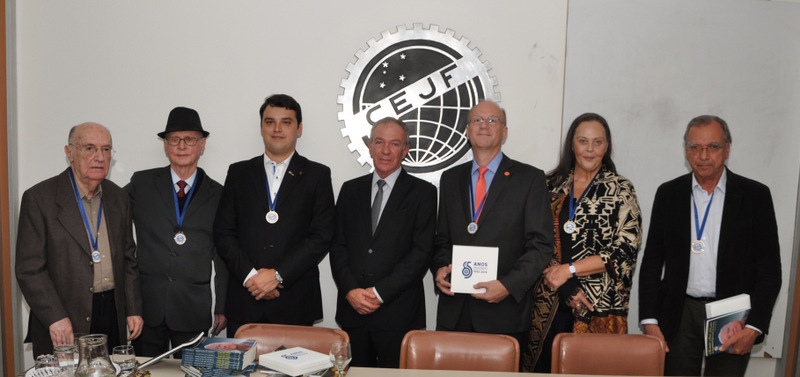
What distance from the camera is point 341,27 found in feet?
13.7

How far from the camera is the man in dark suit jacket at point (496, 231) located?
10.9 ft

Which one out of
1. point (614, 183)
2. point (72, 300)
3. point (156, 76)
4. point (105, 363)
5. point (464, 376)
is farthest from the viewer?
point (156, 76)

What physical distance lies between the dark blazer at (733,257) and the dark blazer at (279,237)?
2110 mm

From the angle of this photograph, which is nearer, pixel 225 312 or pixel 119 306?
pixel 119 306

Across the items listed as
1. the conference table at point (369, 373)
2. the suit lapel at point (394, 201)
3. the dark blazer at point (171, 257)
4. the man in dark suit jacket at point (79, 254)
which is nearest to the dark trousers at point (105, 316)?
the man in dark suit jacket at point (79, 254)

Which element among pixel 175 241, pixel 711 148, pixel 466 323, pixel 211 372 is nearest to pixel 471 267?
pixel 466 323

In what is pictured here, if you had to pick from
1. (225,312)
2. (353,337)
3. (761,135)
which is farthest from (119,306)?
(761,135)

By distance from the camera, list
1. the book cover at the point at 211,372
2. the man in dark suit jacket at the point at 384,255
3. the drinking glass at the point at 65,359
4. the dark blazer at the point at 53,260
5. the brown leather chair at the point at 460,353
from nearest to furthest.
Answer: the drinking glass at the point at 65,359 → the book cover at the point at 211,372 → the brown leather chair at the point at 460,353 → the dark blazer at the point at 53,260 → the man in dark suit jacket at the point at 384,255

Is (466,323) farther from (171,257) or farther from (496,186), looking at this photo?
(171,257)

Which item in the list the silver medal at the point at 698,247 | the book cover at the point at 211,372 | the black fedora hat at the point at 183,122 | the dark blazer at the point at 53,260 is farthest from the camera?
the black fedora hat at the point at 183,122

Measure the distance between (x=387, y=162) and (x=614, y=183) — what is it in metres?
1.40

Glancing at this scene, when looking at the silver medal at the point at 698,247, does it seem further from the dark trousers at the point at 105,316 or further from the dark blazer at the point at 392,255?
the dark trousers at the point at 105,316

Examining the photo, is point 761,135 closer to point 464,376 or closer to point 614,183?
point 614,183

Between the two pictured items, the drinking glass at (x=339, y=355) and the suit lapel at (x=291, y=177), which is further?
the suit lapel at (x=291, y=177)
